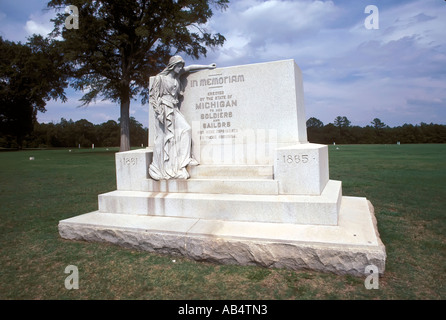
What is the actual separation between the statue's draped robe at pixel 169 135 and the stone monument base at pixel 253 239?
0.81 meters

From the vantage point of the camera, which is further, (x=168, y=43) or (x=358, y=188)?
(x=168, y=43)

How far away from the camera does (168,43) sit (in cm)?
1895

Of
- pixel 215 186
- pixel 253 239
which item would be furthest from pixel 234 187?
Result: pixel 253 239

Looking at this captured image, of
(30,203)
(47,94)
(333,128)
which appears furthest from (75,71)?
(333,128)

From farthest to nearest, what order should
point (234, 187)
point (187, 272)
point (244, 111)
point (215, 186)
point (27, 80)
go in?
point (27, 80)
point (244, 111)
point (215, 186)
point (234, 187)
point (187, 272)

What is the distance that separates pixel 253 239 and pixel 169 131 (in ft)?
7.41

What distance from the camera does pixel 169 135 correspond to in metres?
4.31

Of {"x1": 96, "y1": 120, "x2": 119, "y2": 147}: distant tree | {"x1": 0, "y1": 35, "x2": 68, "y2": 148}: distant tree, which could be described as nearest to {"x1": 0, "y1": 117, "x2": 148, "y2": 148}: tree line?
{"x1": 96, "y1": 120, "x2": 119, "y2": 147}: distant tree

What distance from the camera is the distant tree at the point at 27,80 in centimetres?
1922

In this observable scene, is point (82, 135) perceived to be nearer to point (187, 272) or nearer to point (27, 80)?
point (27, 80)

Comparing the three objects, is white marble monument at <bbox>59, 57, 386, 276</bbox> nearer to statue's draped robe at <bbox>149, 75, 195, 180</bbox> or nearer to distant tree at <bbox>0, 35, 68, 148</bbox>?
statue's draped robe at <bbox>149, 75, 195, 180</bbox>

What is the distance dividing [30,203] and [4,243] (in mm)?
2774
